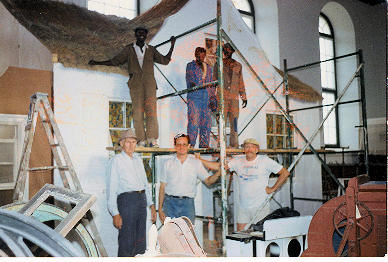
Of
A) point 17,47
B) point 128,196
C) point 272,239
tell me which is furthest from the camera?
point 128,196

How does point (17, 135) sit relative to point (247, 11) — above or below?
below

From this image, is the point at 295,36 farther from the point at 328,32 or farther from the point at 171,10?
the point at 171,10

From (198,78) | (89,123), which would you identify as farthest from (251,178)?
(89,123)

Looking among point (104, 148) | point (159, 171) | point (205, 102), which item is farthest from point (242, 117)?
point (104, 148)

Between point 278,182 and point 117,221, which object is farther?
point 278,182

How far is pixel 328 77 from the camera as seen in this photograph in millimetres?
3836

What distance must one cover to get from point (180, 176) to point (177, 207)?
26 centimetres

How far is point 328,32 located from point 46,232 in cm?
319

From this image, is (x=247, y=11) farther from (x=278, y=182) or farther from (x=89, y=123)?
(x=89, y=123)

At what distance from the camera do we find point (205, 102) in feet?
11.1

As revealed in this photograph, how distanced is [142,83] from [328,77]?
188 cm

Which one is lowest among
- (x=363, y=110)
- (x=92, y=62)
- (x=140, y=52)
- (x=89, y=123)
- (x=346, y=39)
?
(x=89, y=123)

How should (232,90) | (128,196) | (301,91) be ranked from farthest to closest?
(301,91) → (232,90) → (128,196)

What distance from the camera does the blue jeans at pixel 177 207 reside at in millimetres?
3235
